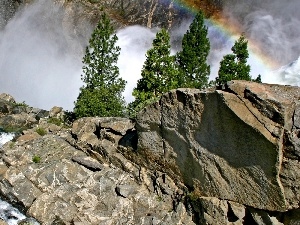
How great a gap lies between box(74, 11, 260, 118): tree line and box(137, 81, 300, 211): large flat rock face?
43.0 ft

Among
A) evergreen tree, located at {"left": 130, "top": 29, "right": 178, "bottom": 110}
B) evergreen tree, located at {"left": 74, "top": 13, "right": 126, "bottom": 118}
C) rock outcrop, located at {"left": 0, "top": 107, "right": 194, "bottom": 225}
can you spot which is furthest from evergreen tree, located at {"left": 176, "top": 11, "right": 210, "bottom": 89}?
rock outcrop, located at {"left": 0, "top": 107, "right": 194, "bottom": 225}

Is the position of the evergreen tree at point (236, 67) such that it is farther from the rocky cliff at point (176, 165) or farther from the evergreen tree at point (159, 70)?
the rocky cliff at point (176, 165)

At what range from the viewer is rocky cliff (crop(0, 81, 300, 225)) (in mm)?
22234

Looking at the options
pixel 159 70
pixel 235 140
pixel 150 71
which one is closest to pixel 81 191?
pixel 235 140

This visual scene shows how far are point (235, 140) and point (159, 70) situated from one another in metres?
18.1

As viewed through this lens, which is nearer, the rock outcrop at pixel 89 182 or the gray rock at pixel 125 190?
the rock outcrop at pixel 89 182

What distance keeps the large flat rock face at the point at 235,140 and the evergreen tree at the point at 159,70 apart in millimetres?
12889

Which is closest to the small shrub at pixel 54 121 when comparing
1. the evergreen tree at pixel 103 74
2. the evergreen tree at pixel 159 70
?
the evergreen tree at pixel 103 74

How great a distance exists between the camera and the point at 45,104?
231 feet

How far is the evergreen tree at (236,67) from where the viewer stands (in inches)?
1684

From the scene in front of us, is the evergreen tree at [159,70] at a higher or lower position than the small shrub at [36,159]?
higher

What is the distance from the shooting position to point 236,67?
141 ft

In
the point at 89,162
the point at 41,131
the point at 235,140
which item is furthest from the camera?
the point at 41,131

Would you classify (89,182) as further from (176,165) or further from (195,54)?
(195,54)
